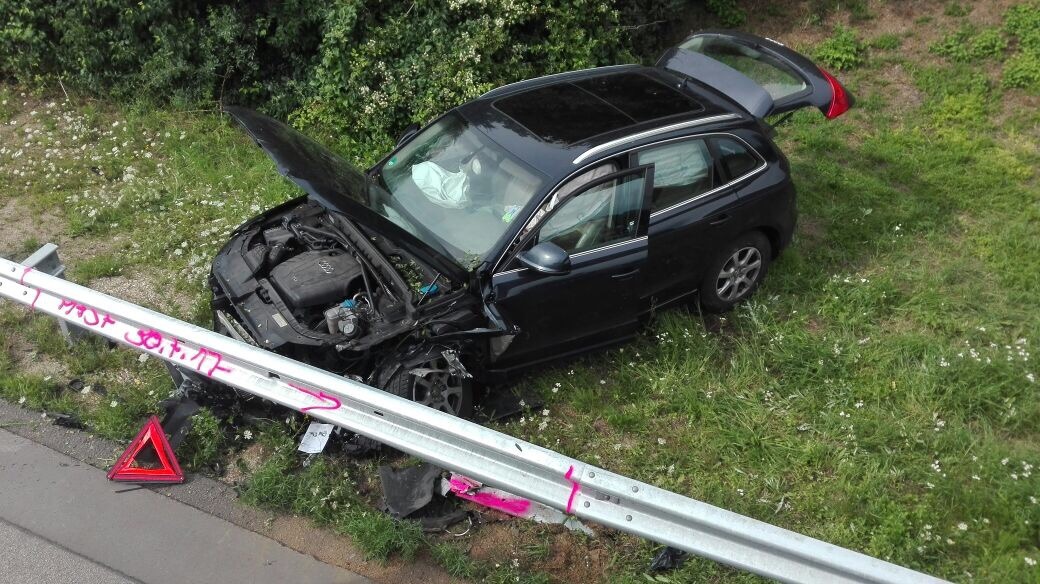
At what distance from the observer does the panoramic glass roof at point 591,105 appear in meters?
5.91

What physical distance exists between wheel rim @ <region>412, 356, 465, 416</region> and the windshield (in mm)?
673

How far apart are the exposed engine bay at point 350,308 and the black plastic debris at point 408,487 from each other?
1.87 ft

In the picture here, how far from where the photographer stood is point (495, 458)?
420 centimetres

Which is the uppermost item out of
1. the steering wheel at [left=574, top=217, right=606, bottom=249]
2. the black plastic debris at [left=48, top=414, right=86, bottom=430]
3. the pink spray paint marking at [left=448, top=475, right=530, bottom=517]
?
the steering wheel at [left=574, top=217, right=606, bottom=249]

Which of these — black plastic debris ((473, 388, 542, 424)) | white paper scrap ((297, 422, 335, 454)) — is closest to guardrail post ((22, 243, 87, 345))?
white paper scrap ((297, 422, 335, 454))

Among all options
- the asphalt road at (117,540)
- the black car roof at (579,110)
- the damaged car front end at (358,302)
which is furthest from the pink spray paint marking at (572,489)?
the black car roof at (579,110)

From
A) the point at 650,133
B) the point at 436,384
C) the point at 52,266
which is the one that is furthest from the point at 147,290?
the point at 650,133

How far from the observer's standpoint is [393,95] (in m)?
8.60

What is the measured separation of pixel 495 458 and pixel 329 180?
226 centimetres

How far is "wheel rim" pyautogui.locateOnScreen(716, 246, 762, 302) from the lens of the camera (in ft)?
21.8

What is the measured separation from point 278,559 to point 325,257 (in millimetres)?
1945

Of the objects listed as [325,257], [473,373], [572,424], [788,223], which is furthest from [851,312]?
[325,257]

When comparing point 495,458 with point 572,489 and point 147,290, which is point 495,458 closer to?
point 572,489

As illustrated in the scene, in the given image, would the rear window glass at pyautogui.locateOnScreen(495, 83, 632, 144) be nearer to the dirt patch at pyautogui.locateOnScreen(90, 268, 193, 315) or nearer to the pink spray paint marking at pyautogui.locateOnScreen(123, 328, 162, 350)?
the pink spray paint marking at pyautogui.locateOnScreen(123, 328, 162, 350)
